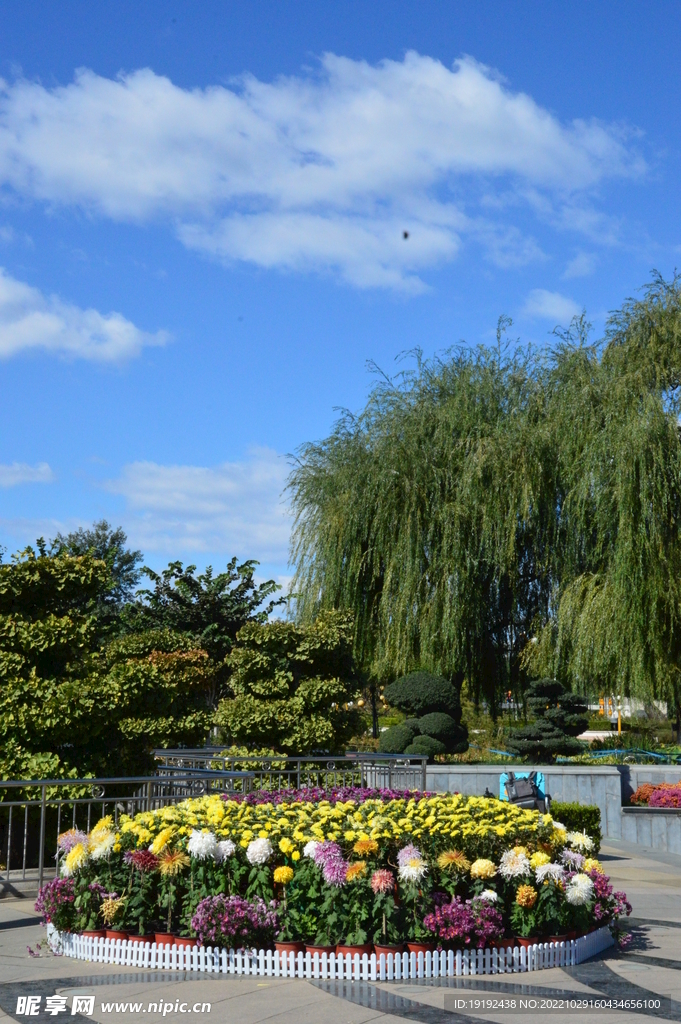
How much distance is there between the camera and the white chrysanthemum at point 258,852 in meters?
7.38

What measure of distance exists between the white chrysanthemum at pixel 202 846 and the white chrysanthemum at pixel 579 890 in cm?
261

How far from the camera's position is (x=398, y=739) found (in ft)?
67.2

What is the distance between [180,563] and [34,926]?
62.6 feet

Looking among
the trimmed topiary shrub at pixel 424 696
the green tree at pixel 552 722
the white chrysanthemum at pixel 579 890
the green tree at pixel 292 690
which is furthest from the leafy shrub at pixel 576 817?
the white chrysanthemum at pixel 579 890

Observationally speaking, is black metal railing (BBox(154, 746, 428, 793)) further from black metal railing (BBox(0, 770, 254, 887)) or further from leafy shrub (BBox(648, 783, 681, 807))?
leafy shrub (BBox(648, 783, 681, 807))

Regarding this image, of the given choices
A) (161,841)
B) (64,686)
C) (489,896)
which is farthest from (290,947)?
(64,686)

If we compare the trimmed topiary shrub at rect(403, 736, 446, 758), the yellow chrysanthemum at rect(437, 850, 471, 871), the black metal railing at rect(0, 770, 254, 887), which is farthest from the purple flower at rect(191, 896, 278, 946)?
the trimmed topiary shrub at rect(403, 736, 446, 758)

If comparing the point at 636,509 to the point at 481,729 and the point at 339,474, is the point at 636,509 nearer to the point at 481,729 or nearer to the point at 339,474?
the point at 339,474

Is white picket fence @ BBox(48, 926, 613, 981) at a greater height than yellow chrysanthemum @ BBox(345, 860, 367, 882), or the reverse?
yellow chrysanthemum @ BBox(345, 860, 367, 882)

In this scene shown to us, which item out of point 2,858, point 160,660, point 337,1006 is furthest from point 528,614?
point 337,1006

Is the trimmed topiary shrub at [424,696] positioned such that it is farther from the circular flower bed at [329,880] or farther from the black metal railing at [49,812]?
the circular flower bed at [329,880]

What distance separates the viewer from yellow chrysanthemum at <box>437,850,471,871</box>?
288 inches

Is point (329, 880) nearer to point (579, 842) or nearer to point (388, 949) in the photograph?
point (388, 949)

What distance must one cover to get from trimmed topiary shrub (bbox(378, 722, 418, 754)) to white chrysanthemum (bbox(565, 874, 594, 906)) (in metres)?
12.9
